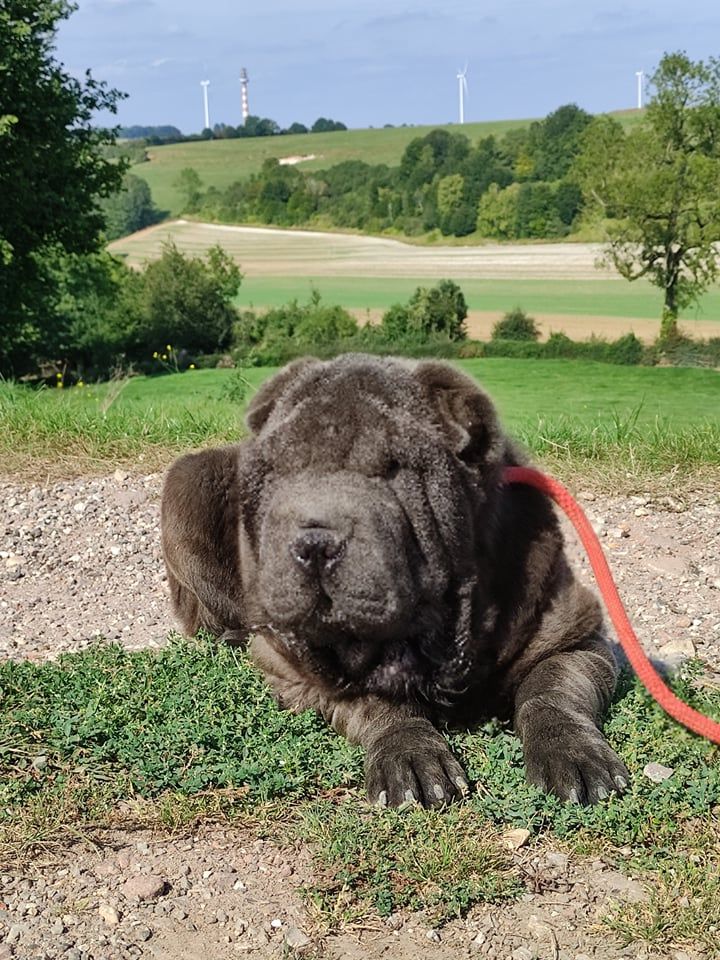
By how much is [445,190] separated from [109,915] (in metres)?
27.1

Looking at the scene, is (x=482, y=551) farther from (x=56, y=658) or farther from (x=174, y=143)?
(x=174, y=143)

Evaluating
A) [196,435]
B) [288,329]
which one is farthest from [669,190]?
[196,435]

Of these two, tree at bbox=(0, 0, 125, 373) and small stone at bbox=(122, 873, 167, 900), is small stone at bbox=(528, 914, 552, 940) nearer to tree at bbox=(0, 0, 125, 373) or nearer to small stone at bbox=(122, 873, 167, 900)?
small stone at bbox=(122, 873, 167, 900)

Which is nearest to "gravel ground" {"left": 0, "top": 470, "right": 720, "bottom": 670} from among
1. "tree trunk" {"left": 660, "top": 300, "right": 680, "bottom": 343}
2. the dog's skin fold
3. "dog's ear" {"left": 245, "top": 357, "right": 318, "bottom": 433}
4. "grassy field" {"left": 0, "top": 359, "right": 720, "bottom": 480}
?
"grassy field" {"left": 0, "top": 359, "right": 720, "bottom": 480}

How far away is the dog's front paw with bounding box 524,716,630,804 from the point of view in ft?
11.0

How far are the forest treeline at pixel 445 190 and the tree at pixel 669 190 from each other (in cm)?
143

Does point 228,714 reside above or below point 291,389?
below

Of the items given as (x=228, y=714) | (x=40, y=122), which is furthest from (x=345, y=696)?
(x=40, y=122)

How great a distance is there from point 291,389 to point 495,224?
24543 millimetres

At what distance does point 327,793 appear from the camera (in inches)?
140

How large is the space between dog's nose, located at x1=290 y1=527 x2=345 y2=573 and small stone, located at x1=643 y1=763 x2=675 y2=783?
50.1 inches

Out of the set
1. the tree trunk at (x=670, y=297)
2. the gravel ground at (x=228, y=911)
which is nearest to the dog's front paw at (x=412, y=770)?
the gravel ground at (x=228, y=911)

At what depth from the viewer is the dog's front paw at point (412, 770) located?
132 inches

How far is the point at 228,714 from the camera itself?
395 cm
